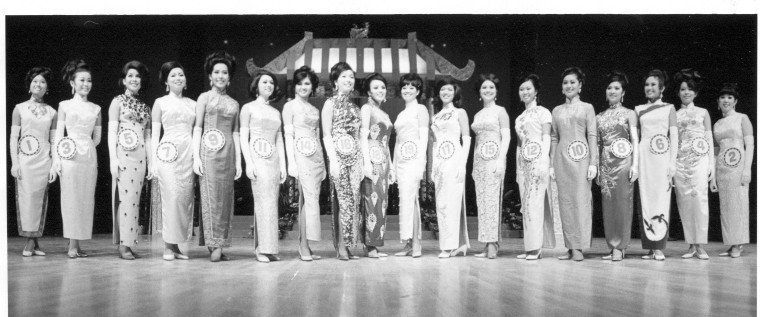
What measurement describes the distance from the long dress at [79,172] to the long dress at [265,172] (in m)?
0.94

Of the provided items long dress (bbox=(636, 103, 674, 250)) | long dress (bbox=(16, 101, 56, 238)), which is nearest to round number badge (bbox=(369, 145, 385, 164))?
long dress (bbox=(636, 103, 674, 250))

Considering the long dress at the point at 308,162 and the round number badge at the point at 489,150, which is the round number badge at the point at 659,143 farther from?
the long dress at the point at 308,162

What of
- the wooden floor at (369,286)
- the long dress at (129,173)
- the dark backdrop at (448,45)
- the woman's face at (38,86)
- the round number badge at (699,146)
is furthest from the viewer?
the round number badge at (699,146)

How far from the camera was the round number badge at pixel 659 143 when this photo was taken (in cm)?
491

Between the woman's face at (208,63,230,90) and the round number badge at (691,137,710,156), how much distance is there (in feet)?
9.38

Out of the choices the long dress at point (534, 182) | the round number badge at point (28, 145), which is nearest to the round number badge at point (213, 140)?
the round number badge at point (28, 145)

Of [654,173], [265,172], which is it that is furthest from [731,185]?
[265,172]

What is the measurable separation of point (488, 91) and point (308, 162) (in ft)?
3.84
